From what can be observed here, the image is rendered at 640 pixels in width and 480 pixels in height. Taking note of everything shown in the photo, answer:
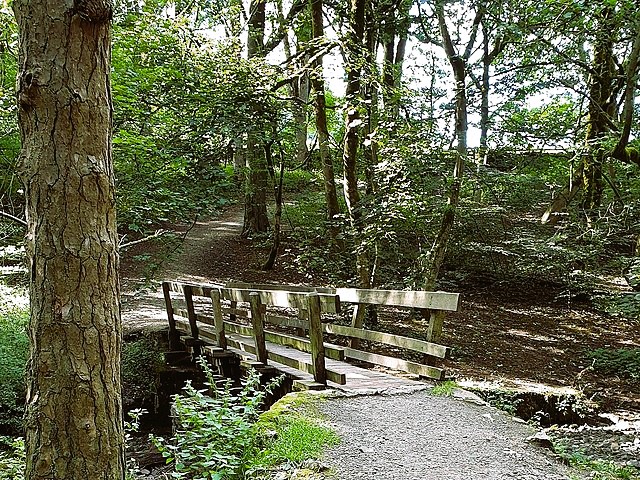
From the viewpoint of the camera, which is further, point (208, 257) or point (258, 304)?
point (208, 257)

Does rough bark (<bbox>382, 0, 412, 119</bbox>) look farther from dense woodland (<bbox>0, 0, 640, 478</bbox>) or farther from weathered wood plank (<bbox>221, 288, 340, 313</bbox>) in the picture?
weathered wood plank (<bbox>221, 288, 340, 313</bbox>)

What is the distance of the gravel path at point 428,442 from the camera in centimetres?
380

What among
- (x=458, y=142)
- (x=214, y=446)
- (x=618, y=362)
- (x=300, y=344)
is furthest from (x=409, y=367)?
(x=618, y=362)

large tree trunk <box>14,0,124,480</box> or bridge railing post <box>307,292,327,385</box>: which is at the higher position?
large tree trunk <box>14,0,124,480</box>

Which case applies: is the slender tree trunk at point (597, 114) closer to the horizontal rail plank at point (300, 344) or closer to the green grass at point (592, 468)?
the horizontal rail plank at point (300, 344)

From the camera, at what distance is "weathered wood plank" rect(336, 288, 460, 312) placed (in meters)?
5.53

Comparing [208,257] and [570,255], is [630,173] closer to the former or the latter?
[570,255]

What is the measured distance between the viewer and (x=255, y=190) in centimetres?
1756

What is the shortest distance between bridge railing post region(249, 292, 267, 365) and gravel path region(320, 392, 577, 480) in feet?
6.00

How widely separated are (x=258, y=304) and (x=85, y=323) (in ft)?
13.6

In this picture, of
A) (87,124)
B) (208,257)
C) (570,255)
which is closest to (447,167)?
A: (570,255)

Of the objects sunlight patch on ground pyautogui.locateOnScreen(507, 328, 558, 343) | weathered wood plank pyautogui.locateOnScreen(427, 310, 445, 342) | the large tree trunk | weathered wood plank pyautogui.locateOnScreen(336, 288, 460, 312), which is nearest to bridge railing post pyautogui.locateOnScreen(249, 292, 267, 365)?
weathered wood plank pyautogui.locateOnScreen(336, 288, 460, 312)

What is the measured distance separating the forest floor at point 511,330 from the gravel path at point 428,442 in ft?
5.59

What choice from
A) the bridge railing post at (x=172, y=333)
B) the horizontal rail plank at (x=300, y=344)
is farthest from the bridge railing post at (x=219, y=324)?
the bridge railing post at (x=172, y=333)
